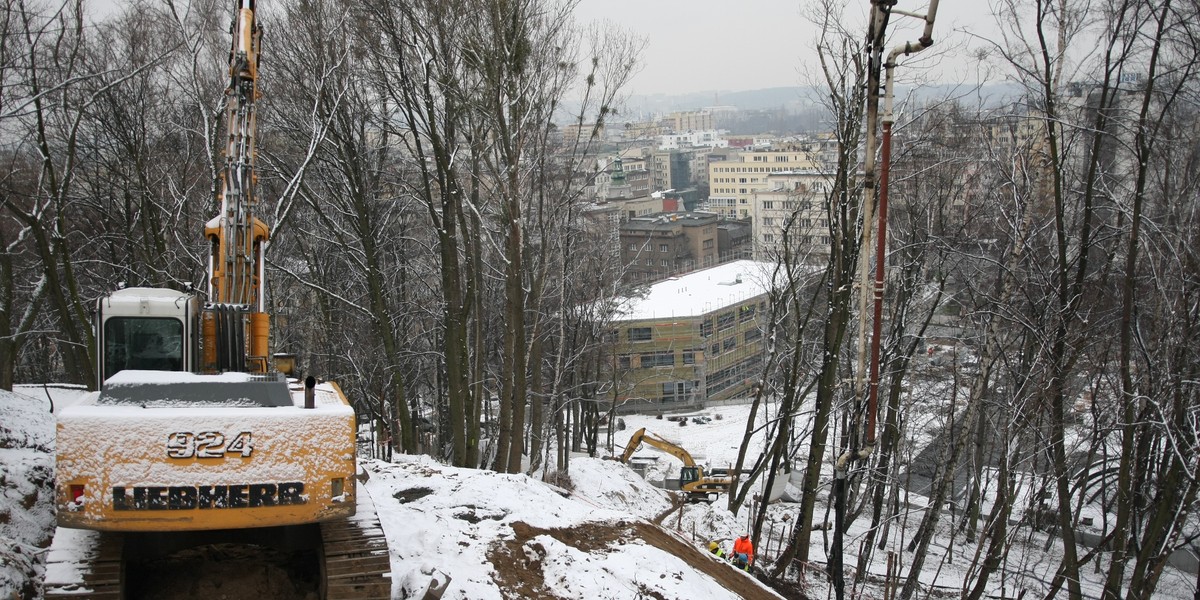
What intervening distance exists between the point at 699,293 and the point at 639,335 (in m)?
6.37

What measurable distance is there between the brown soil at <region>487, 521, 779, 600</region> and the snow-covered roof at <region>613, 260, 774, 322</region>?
36.7m

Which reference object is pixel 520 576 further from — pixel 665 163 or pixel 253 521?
pixel 665 163

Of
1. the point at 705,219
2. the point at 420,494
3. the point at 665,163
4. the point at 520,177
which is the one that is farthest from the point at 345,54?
the point at 665,163

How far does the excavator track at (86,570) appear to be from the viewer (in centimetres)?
627

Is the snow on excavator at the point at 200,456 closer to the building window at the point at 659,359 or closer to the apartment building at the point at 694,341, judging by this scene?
the apartment building at the point at 694,341

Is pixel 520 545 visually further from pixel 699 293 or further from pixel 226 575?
pixel 699 293

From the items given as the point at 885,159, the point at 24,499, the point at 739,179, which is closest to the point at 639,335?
the point at 24,499

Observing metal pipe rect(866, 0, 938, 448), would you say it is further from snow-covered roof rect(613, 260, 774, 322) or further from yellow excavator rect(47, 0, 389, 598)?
snow-covered roof rect(613, 260, 774, 322)

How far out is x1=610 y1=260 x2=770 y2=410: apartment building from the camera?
2034 inches

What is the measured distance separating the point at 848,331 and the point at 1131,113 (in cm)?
1021

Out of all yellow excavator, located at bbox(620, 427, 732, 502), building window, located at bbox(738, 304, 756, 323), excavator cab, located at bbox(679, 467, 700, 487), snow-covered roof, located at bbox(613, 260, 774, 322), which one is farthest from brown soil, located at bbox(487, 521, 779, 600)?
building window, located at bbox(738, 304, 756, 323)

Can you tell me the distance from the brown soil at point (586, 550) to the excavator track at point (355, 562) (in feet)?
5.41

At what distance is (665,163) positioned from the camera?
527ft

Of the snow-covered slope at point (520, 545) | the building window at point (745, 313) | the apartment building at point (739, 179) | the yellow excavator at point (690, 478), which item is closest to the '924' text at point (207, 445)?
the snow-covered slope at point (520, 545)
